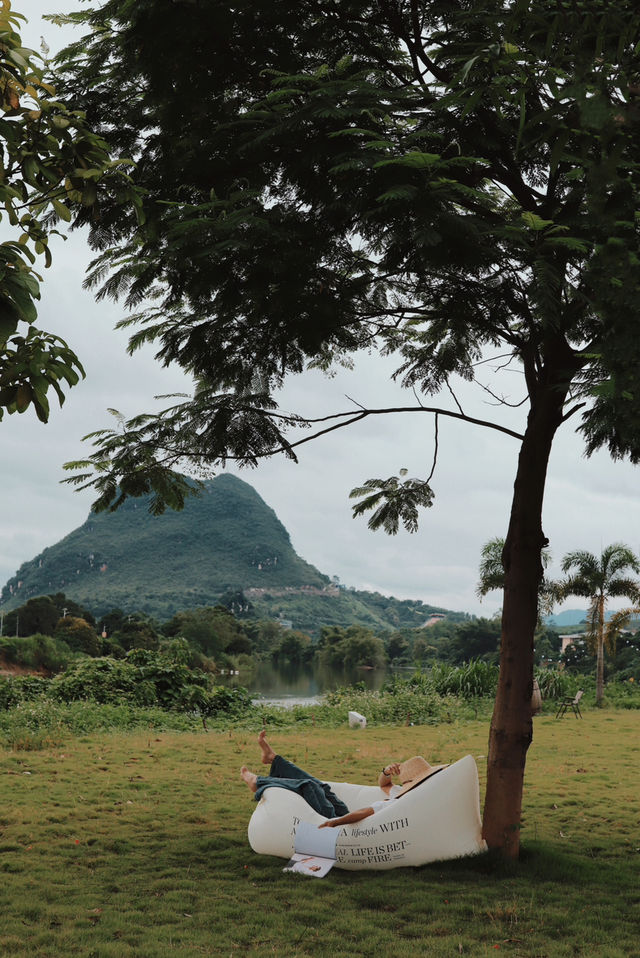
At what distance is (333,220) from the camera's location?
4793 mm

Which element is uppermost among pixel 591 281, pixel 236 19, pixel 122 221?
pixel 236 19

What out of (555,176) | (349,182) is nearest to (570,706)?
(555,176)

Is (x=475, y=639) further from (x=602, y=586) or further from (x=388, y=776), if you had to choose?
(x=388, y=776)

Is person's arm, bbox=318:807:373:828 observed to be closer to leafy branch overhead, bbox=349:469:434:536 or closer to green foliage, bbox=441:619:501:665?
leafy branch overhead, bbox=349:469:434:536

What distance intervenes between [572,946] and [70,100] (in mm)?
6008

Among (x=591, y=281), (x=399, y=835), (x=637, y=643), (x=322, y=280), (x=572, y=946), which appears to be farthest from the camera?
(x=637, y=643)

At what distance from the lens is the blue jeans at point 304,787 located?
18.9 ft

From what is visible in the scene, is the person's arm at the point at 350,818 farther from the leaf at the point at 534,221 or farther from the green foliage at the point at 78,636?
the green foliage at the point at 78,636

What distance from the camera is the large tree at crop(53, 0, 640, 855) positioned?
421cm

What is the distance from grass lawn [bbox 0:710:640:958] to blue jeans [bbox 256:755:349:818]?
445 mm

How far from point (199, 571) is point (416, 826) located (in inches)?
3492

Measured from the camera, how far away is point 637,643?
28.9 meters

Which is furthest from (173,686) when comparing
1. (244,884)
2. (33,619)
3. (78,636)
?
(33,619)

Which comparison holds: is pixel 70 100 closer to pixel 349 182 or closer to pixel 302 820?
pixel 349 182
